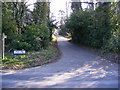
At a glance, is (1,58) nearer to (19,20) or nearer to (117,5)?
(19,20)

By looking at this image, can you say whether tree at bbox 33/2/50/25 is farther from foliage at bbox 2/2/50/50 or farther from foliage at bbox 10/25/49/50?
foliage at bbox 10/25/49/50

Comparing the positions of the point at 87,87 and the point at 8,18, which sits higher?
the point at 8,18

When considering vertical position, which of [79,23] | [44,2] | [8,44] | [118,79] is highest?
[44,2]

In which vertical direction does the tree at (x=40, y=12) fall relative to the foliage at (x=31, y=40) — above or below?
above

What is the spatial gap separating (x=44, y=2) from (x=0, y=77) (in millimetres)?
12340

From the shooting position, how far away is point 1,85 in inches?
184

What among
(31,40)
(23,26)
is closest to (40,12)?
(23,26)

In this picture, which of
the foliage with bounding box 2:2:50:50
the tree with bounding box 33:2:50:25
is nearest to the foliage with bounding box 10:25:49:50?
the foliage with bounding box 2:2:50:50

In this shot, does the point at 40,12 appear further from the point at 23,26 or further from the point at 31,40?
the point at 31,40

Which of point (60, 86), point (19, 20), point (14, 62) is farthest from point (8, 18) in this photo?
point (60, 86)

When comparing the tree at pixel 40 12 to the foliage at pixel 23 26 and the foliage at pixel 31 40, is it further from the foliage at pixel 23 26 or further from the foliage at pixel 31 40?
the foliage at pixel 31 40

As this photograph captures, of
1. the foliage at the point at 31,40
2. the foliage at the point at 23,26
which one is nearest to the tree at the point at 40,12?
the foliage at the point at 23,26

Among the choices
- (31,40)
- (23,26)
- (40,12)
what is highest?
(40,12)

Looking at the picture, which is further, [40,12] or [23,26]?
[40,12]
